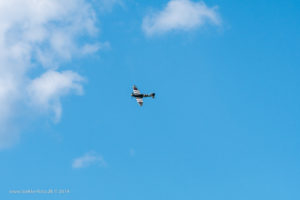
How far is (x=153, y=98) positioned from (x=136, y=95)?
332 inches

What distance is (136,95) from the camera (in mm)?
157625

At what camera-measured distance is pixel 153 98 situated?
527 ft
